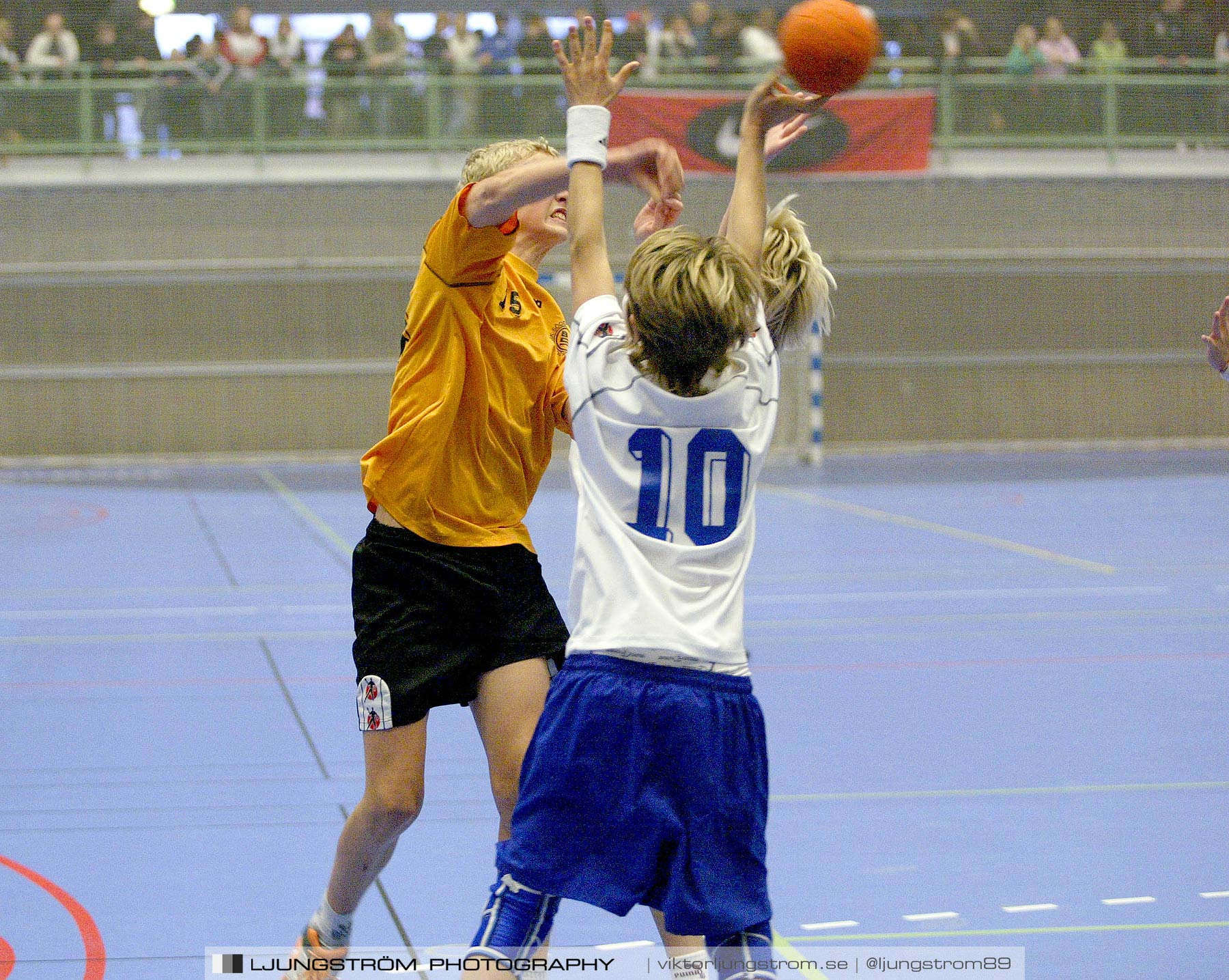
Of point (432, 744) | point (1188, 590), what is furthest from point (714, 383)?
point (1188, 590)

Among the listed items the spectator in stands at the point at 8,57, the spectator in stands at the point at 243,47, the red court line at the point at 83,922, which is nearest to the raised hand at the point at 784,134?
the red court line at the point at 83,922

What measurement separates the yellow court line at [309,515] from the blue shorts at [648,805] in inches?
302

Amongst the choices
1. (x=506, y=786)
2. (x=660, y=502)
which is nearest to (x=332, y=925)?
(x=506, y=786)

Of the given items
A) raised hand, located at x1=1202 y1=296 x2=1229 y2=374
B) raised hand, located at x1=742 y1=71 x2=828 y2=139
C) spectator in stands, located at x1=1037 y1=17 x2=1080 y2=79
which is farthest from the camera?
spectator in stands, located at x1=1037 y1=17 x2=1080 y2=79

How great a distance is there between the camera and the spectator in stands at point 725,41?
63.4 feet

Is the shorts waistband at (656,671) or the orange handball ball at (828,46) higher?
the orange handball ball at (828,46)

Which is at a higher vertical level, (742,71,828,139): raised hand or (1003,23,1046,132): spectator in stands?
(1003,23,1046,132): spectator in stands

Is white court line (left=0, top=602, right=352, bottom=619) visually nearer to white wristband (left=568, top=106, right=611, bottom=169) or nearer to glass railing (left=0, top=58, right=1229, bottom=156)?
white wristband (left=568, top=106, right=611, bottom=169)

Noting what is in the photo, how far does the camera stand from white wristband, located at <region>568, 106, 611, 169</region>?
2.47m

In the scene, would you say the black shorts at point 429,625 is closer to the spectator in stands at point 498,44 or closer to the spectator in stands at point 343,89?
the spectator in stands at point 343,89

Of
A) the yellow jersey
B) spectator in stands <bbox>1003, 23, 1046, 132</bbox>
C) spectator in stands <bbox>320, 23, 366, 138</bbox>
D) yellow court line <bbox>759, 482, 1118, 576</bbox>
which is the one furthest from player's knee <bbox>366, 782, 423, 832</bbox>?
spectator in stands <bbox>1003, 23, 1046, 132</bbox>

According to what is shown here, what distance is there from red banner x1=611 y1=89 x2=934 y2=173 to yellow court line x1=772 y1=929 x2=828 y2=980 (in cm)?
1506

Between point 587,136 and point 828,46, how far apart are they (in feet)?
2.05

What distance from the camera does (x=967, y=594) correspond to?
350 inches
